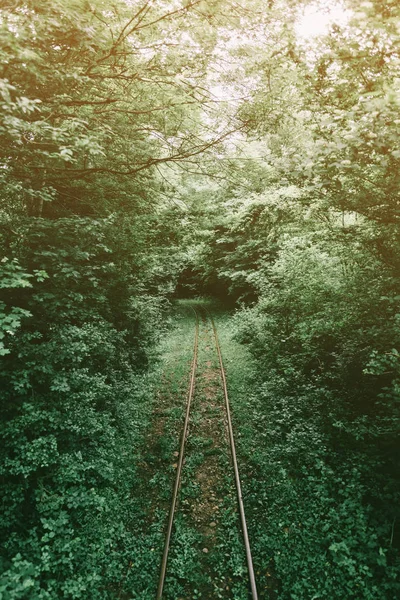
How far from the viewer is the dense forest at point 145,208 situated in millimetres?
4641

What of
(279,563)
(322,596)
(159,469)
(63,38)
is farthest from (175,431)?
(63,38)

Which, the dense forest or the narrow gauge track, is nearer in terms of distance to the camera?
the dense forest

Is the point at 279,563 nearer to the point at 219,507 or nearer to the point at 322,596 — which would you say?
the point at 322,596

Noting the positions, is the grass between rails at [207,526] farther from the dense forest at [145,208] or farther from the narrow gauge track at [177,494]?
the dense forest at [145,208]

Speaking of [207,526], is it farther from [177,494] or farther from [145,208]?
[145,208]

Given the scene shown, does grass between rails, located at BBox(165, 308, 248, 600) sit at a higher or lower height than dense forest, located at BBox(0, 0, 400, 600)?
lower

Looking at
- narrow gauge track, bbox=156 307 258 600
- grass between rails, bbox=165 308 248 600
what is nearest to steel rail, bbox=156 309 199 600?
narrow gauge track, bbox=156 307 258 600

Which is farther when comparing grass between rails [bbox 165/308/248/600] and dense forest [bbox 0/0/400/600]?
grass between rails [bbox 165/308/248/600]

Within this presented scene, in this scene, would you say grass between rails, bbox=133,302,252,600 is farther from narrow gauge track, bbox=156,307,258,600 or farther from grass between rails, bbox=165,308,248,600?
narrow gauge track, bbox=156,307,258,600

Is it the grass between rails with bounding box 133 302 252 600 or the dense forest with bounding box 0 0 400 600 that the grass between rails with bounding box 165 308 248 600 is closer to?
the grass between rails with bounding box 133 302 252 600

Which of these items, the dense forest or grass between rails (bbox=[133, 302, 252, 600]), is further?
grass between rails (bbox=[133, 302, 252, 600])

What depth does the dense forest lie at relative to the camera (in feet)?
15.2

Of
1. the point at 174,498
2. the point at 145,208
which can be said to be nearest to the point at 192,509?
the point at 174,498

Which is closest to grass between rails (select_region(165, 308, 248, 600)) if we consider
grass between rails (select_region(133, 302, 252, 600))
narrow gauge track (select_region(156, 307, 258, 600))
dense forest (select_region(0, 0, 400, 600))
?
grass between rails (select_region(133, 302, 252, 600))
